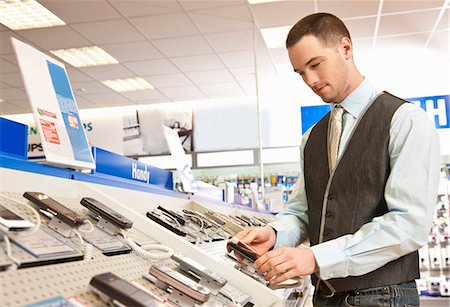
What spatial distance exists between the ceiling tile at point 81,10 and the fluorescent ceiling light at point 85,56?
1.00 meters

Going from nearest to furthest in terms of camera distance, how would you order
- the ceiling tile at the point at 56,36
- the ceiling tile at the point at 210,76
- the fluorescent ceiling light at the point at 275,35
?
→ 1. the ceiling tile at the point at 56,36
2. the fluorescent ceiling light at the point at 275,35
3. the ceiling tile at the point at 210,76

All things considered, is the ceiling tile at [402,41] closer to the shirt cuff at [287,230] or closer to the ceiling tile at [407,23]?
the ceiling tile at [407,23]

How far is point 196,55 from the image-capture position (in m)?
6.95

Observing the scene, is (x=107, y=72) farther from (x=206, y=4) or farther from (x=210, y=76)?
(x=206, y=4)

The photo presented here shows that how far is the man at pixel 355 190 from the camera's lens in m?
1.20

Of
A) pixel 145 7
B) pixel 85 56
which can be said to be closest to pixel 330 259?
pixel 145 7

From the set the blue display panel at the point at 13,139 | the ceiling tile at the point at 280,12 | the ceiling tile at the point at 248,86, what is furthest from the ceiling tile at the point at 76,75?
the blue display panel at the point at 13,139

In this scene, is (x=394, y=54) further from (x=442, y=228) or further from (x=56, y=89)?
(x=56, y=89)

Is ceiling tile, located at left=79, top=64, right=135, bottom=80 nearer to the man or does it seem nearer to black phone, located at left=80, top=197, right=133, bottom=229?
black phone, located at left=80, top=197, right=133, bottom=229

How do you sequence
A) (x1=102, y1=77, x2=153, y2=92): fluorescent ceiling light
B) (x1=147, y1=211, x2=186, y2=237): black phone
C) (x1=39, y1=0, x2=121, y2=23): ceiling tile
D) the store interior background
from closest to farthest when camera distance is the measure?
1. (x1=147, y1=211, x2=186, y2=237): black phone
2. (x1=39, y1=0, x2=121, y2=23): ceiling tile
3. the store interior background
4. (x1=102, y1=77, x2=153, y2=92): fluorescent ceiling light

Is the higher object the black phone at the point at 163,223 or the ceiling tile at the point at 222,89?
the ceiling tile at the point at 222,89

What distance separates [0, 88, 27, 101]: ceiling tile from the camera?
8461 millimetres

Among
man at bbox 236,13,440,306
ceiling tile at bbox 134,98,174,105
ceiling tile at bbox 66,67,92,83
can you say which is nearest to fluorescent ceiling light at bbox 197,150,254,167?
ceiling tile at bbox 134,98,174,105

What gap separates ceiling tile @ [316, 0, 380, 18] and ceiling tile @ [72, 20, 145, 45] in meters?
2.44
